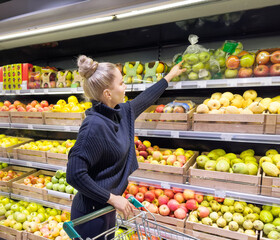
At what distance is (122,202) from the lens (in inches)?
51.3

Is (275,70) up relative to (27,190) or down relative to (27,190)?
up

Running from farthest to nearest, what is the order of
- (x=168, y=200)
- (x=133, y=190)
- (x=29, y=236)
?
(x=29, y=236) < (x=133, y=190) < (x=168, y=200)

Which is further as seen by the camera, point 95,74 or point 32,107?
point 32,107

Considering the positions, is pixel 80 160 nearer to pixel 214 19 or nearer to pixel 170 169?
pixel 170 169

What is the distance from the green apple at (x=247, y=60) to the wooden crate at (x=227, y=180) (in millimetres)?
774

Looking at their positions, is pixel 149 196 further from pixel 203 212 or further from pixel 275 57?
pixel 275 57

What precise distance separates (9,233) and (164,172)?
6.13ft

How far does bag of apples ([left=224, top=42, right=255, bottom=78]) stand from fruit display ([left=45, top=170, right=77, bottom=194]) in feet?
6.13

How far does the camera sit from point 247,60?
64.2 inches

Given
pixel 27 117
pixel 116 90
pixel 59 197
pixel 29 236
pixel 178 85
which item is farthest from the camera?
pixel 27 117

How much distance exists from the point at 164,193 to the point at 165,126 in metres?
0.66

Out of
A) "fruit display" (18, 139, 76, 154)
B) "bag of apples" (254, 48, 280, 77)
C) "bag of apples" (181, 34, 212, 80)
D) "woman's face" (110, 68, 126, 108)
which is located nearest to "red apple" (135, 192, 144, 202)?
"fruit display" (18, 139, 76, 154)

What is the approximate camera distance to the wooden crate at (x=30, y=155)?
252cm

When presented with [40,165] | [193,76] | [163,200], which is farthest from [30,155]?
[193,76]
